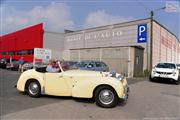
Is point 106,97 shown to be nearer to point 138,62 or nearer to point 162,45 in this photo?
point 138,62

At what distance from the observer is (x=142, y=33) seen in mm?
27422

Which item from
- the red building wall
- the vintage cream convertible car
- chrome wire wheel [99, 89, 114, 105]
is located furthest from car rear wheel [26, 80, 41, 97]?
the red building wall

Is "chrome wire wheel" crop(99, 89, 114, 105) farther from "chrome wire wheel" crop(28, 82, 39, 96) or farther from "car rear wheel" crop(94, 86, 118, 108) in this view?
"chrome wire wheel" crop(28, 82, 39, 96)

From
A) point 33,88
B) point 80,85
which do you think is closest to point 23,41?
point 33,88

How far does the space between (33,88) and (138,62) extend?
16711 millimetres

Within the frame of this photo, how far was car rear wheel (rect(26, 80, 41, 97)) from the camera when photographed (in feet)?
28.9

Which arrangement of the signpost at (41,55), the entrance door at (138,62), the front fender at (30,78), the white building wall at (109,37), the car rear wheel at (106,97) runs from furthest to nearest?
the white building wall at (109,37) < the signpost at (41,55) < the entrance door at (138,62) < the front fender at (30,78) < the car rear wheel at (106,97)

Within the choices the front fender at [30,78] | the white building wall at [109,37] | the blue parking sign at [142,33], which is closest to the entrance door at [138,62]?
the white building wall at [109,37]

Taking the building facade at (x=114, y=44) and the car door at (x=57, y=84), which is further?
the building facade at (x=114, y=44)

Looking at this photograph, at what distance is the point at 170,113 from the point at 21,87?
548 centimetres

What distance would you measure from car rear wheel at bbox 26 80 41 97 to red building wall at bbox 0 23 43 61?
106ft

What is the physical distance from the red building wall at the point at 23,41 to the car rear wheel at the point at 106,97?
3408cm

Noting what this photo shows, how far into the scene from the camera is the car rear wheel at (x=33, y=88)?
346 inches

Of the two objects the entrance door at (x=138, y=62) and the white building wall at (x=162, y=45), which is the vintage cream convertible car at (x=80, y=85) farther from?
the white building wall at (x=162, y=45)
